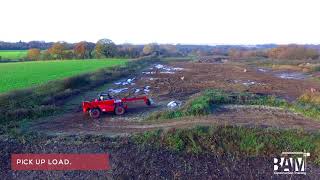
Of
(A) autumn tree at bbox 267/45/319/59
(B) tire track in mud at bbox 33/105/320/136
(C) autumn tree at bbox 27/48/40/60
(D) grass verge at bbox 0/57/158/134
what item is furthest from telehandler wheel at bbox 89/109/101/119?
(A) autumn tree at bbox 267/45/319/59

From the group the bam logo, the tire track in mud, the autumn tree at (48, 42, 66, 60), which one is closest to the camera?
the bam logo

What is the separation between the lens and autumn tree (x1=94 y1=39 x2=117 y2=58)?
7076cm

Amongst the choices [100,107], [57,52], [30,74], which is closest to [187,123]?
[100,107]

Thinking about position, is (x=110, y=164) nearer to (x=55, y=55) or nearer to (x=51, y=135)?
(x=51, y=135)

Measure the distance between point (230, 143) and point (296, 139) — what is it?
2187 mm

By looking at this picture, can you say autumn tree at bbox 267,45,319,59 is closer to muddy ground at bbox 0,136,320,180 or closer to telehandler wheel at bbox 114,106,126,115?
telehandler wheel at bbox 114,106,126,115

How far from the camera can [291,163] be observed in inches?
428

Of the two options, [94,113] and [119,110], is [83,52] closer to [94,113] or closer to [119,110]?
[119,110]

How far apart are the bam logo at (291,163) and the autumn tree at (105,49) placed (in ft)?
202

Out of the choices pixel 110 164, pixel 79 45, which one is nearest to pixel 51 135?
pixel 110 164

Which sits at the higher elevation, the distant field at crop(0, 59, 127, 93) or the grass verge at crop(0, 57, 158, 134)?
the distant field at crop(0, 59, 127, 93)

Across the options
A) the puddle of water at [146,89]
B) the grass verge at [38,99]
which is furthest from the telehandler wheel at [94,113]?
the puddle of water at [146,89]

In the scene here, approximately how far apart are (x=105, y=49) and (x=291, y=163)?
6374 centimetres

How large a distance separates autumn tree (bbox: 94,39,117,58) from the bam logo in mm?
61720
